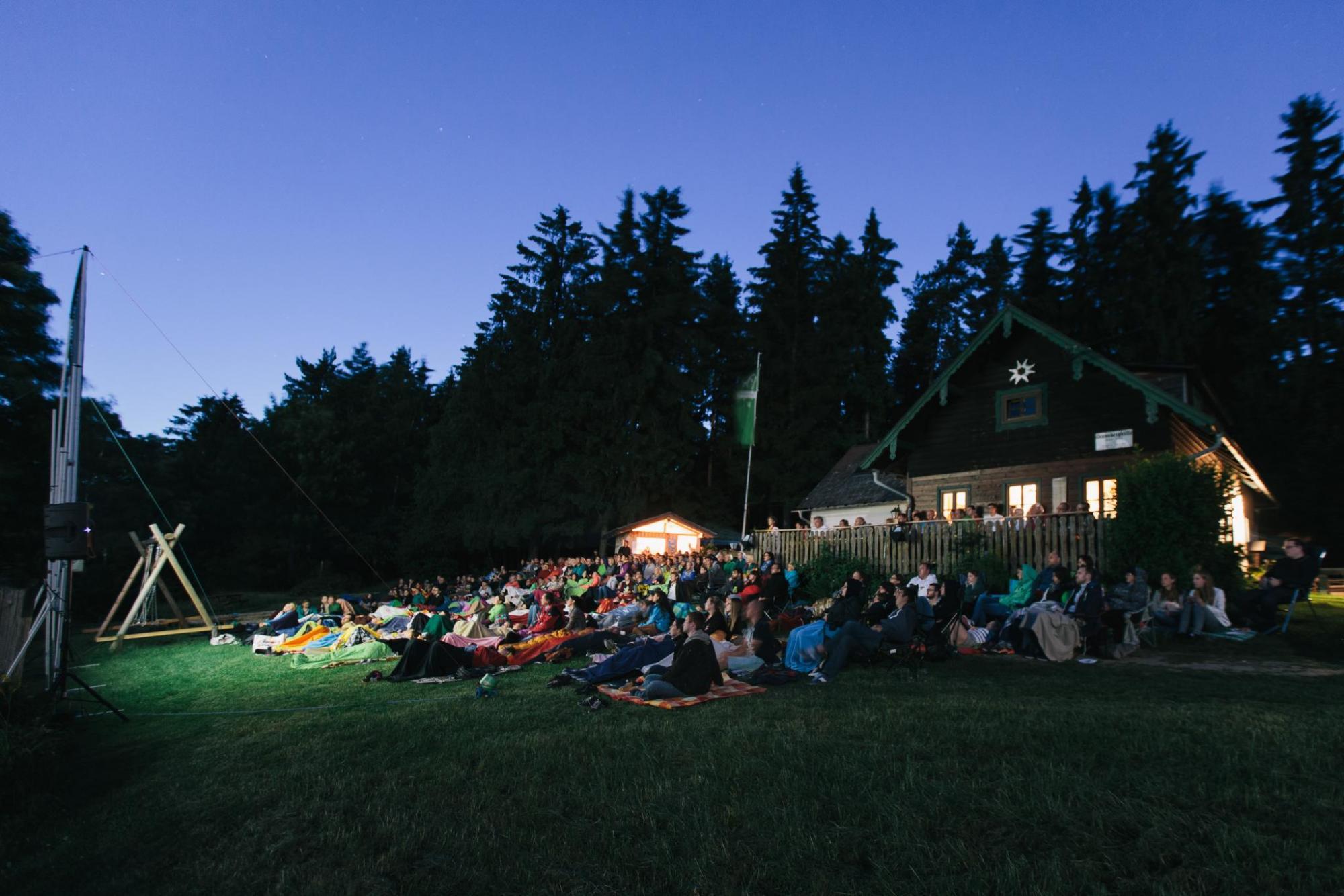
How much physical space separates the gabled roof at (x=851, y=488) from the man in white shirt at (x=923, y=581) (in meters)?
12.9

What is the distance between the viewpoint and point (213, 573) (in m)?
41.9

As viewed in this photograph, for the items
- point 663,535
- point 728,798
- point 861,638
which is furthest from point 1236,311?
point 728,798

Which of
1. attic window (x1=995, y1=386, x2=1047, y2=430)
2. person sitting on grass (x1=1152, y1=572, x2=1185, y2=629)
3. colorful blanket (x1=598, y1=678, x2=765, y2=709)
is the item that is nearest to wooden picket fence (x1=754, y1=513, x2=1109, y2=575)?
person sitting on grass (x1=1152, y1=572, x2=1185, y2=629)

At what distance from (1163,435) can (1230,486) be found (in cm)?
528

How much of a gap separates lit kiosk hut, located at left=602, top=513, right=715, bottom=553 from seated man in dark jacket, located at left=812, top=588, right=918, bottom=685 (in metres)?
21.6

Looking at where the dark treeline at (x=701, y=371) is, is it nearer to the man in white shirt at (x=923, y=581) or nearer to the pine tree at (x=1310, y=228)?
the pine tree at (x=1310, y=228)

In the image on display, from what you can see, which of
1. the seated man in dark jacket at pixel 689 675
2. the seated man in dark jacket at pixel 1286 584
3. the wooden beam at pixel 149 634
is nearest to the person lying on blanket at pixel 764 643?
the seated man in dark jacket at pixel 689 675

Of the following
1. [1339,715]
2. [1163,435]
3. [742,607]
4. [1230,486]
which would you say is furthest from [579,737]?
[1163,435]

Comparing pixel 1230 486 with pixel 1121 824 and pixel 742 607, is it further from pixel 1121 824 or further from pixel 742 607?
A: pixel 1121 824

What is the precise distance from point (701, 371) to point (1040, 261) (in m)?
20.9

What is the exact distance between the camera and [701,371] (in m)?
42.3

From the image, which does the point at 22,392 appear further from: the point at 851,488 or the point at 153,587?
the point at 851,488

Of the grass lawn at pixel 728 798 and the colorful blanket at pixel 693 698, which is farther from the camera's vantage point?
the colorful blanket at pixel 693 698

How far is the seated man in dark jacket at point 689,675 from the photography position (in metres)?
8.24
